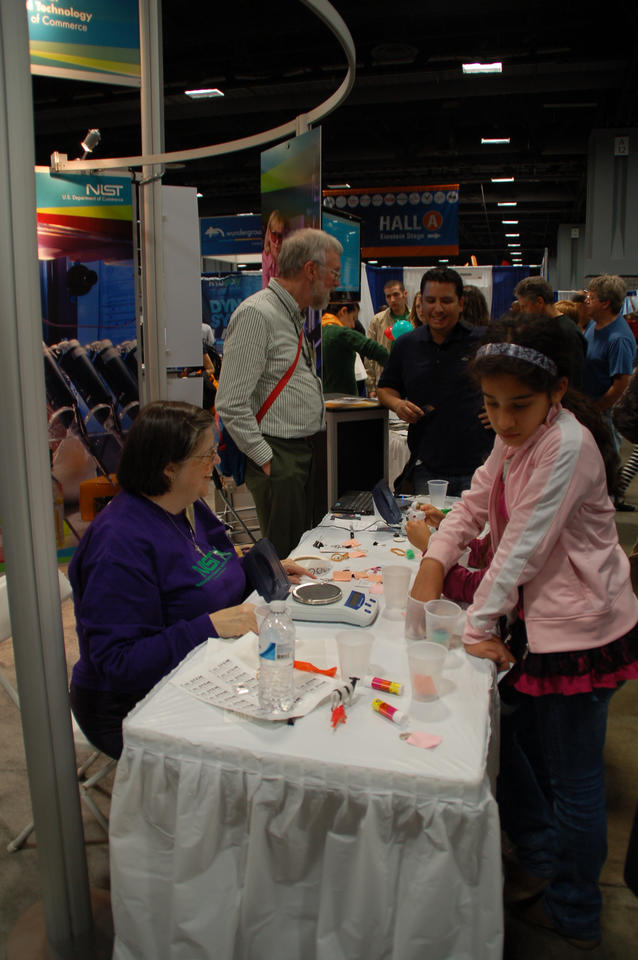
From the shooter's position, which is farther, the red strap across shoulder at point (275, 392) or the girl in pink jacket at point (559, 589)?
the red strap across shoulder at point (275, 392)

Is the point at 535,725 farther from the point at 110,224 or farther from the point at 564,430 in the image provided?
the point at 110,224

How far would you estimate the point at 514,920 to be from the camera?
1756mm

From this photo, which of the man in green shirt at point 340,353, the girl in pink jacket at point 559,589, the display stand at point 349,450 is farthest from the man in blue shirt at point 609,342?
the girl in pink jacket at point 559,589

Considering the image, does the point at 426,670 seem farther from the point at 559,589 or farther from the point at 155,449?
the point at 155,449

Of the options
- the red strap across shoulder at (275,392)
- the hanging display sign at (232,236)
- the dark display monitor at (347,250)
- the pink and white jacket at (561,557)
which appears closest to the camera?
the pink and white jacket at (561,557)

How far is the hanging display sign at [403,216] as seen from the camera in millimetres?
10625

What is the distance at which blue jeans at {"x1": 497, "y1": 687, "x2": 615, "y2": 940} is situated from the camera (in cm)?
151

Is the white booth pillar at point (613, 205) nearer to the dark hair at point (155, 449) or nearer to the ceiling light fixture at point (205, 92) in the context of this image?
the ceiling light fixture at point (205, 92)

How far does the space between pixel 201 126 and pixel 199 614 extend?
35.7ft

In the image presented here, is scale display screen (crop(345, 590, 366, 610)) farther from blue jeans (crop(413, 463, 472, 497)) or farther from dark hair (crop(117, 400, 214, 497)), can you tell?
blue jeans (crop(413, 463, 472, 497))

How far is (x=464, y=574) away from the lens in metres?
1.80

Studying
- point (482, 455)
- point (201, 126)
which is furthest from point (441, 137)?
point (482, 455)

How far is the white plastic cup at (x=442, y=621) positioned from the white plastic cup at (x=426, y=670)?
167 mm

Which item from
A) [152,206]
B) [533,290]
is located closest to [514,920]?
[152,206]
